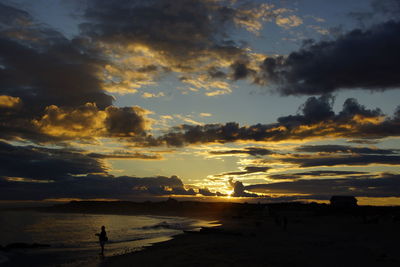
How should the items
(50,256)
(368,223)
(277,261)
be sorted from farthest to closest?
(368,223)
(50,256)
(277,261)

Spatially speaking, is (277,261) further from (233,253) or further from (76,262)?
(76,262)

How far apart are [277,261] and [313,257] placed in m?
3.26

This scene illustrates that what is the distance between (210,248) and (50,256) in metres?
15.0

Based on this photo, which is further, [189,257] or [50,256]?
[50,256]

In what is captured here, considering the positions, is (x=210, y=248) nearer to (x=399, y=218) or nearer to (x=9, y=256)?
(x=9, y=256)

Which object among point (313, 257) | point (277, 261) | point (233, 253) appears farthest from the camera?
point (233, 253)

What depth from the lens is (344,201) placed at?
115 metres

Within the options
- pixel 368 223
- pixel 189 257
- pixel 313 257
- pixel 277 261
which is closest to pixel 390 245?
pixel 313 257

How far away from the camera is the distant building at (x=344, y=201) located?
114 meters

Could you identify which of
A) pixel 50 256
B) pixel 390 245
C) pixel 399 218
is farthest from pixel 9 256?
pixel 399 218

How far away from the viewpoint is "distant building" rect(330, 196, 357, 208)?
113562 millimetres

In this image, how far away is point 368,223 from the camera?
58250 mm

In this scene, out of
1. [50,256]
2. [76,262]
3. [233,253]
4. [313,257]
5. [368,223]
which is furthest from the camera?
[368,223]

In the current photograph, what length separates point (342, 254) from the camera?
85.7ft
